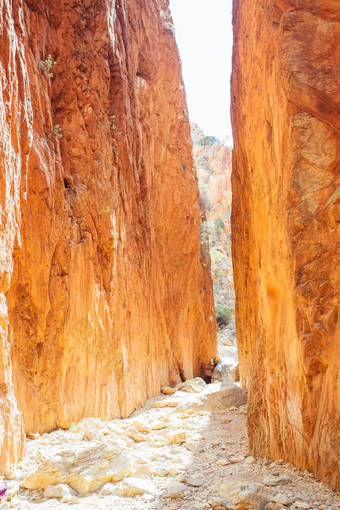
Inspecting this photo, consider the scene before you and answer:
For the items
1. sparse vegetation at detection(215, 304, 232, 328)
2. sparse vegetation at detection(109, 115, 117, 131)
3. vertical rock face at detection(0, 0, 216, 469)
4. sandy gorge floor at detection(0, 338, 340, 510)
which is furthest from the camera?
sparse vegetation at detection(215, 304, 232, 328)

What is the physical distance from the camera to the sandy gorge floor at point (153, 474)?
13.8 feet

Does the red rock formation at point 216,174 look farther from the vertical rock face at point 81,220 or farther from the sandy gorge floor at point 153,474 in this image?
the sandy gorge floor at point 153,474

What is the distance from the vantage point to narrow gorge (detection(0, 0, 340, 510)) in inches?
185

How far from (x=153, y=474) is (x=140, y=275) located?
21.4ft

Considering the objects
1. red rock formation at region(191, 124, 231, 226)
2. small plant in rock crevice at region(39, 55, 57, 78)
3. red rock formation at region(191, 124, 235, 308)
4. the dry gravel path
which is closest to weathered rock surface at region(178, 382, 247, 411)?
the dry gravel path

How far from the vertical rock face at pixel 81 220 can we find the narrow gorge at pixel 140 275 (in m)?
0.04

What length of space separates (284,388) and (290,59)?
4044 millimetres

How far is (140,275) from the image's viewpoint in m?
11.6

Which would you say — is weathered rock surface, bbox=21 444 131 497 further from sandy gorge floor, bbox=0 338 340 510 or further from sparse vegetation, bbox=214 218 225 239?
sparse vegetation, bbox=214 218 225 239

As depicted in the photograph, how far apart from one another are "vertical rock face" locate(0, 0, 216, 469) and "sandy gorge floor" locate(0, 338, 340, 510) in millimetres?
600

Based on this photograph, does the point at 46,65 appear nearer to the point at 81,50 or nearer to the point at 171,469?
the point at 81,50

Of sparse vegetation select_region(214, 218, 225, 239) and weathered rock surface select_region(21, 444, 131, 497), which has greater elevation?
sparse vegetation select_region(214, 218, 225, 239)

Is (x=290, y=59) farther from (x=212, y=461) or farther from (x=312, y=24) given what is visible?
(x=212, y=461)

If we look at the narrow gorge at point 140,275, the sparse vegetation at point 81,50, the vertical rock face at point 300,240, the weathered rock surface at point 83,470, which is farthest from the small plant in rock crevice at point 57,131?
the weathered rock surface at point 83,470
